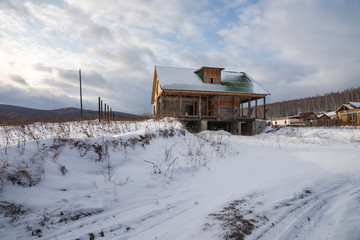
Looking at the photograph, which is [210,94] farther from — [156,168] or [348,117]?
[348,117]

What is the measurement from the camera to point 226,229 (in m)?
2.43

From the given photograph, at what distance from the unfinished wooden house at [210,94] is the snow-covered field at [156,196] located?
43.7ft

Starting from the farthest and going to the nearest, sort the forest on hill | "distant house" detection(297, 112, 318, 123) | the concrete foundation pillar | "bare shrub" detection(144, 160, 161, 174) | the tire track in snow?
1. the forest on hill
2. "distant house" detection(297, 112, 318, 123)
3. the concrete foundation pillar
4. "bare shrub" detection(144, 160, 161, 174)
5. the tire track in snow

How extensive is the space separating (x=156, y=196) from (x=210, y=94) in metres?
16.5

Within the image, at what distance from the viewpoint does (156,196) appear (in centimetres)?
365

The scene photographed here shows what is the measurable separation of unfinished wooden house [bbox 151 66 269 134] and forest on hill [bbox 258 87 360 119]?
2854 inches

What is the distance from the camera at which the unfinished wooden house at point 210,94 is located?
1870 cm

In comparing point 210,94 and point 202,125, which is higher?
point 210,94

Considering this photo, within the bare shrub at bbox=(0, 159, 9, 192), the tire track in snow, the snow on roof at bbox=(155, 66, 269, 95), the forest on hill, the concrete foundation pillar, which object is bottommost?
the tire track in snow

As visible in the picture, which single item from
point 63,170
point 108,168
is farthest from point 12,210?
point 108,168

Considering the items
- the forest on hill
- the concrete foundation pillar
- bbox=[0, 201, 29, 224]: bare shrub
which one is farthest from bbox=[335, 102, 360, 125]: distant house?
bbox=[0, 201, 29, 224]: bare shrub

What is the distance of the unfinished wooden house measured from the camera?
61.4 ft

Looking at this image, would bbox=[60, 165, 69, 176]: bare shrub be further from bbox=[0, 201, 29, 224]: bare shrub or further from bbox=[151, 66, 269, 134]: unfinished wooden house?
bbox=[151, 66, 269, 134]: unfinished wooden house

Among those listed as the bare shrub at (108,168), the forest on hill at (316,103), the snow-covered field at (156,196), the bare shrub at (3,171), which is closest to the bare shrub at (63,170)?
the snow-covered field at (156,196)
